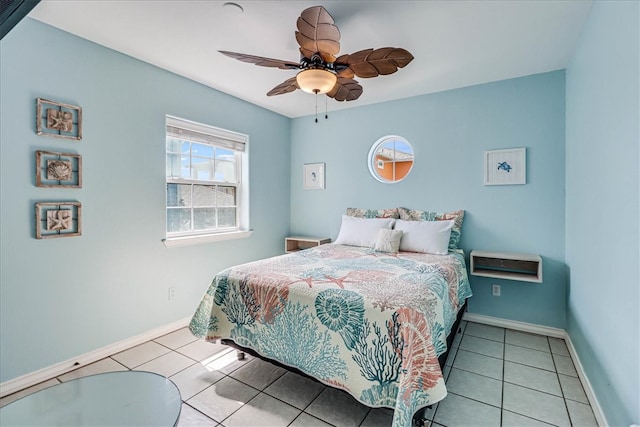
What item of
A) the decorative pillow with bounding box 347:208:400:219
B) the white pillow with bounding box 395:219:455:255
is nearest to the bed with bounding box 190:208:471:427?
the white pillow with bounding box 395:219:455:255

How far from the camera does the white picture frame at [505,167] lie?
10.0ft

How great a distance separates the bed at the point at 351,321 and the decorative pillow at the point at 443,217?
0.71 meters

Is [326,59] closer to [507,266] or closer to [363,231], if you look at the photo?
[363,231]

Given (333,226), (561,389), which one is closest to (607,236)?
(561,389)

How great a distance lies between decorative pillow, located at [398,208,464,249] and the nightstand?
3.82ft

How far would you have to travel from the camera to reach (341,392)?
2.05m

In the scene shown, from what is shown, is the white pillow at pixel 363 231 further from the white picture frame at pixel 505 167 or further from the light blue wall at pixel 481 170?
the white picture frame at pixel 505 167

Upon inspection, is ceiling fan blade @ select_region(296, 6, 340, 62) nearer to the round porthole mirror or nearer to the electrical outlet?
the round porthole mirror

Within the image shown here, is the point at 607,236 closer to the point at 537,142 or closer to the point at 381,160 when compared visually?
the point at 537,142

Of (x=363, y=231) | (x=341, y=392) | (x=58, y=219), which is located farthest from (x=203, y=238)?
(x=341, y=392)

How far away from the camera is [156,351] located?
262cm

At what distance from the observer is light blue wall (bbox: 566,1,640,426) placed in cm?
137

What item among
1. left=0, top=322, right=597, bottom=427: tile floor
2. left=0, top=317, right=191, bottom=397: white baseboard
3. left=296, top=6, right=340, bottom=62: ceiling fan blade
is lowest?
left=0, top=322, right=597, bottom=427: tile floor

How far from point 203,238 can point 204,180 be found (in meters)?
0.66
